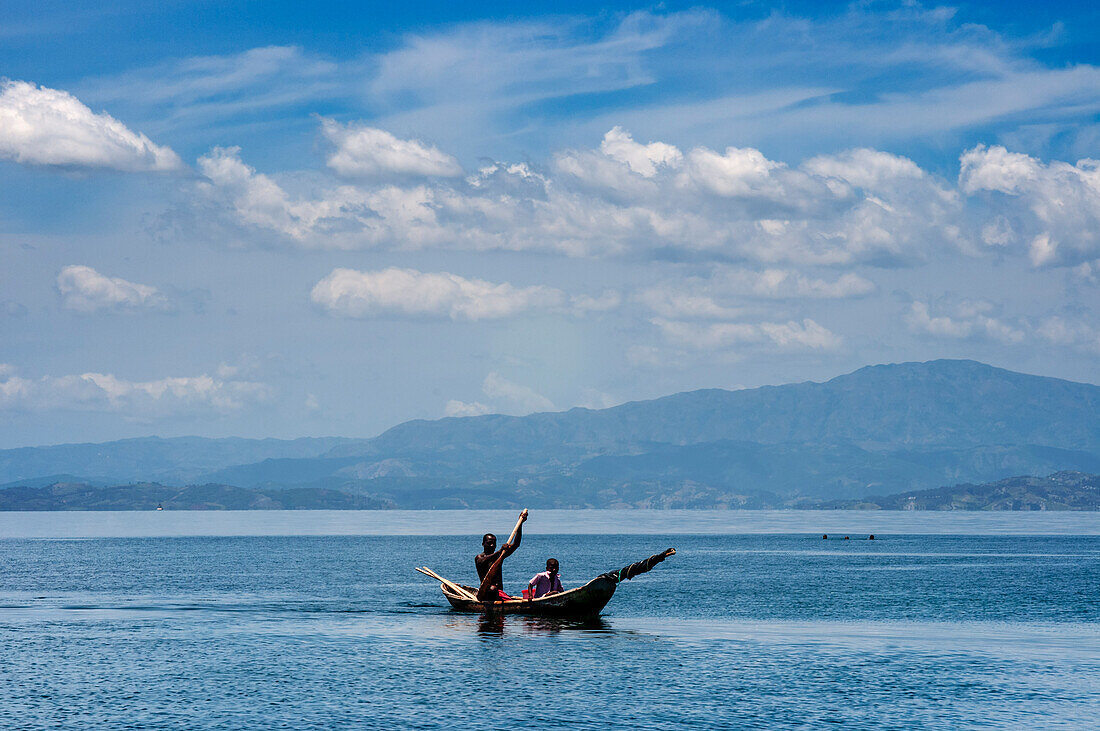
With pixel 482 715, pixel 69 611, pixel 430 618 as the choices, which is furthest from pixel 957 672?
pixel 69 611

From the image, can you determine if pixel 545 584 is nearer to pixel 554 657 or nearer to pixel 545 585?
pixel 545 585

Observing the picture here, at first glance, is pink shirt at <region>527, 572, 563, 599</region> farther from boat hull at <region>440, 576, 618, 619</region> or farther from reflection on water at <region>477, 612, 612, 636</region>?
reflection on water at <region>477, 612, 612, 636</region>

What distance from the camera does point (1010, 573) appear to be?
122m

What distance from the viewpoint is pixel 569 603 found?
215 ft

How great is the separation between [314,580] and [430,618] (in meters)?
42.1

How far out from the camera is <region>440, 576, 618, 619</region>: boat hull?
6538cm

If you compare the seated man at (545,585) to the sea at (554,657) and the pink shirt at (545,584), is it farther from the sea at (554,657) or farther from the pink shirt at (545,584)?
the sea at (554,657)

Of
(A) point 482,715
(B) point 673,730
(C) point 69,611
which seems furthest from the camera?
(C) point 69,611

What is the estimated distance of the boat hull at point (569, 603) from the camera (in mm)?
65375

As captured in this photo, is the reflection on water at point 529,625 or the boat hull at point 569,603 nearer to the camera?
the reflection on water at point 529,625

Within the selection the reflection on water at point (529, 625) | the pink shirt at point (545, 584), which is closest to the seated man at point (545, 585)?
the pink shirt at point (545, 584)

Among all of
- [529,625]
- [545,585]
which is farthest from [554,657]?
[545,585]

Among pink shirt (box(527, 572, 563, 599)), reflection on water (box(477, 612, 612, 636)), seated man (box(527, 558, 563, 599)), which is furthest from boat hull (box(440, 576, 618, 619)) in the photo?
pink shirt (box(527, 572, 563, 599))

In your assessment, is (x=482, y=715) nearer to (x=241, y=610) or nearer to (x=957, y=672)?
(x=957, y=672)
